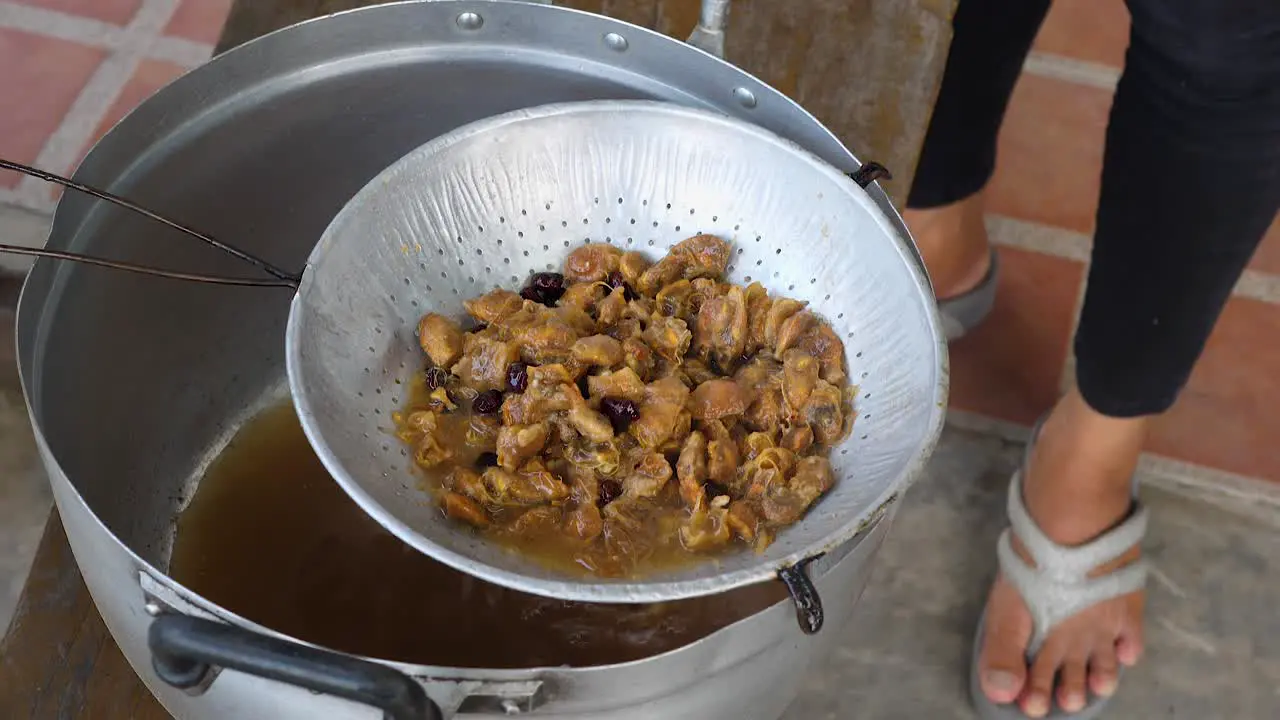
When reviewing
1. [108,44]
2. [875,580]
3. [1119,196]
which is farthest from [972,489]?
[108,44]

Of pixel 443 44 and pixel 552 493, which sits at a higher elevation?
pixel 443 44

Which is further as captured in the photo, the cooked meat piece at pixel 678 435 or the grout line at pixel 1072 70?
the grout line at pixel 1072 70

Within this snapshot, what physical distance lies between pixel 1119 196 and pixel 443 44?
50cm

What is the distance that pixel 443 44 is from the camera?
0.82 m

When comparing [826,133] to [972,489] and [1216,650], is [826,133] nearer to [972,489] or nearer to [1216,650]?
[972,489]

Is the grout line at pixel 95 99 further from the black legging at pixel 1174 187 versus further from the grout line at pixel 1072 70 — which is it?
the grout line at pixel 1072 70

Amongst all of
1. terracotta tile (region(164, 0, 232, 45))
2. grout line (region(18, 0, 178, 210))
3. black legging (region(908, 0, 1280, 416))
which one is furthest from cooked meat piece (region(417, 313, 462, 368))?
terracotta tile (region(164, 0, 232, 45))

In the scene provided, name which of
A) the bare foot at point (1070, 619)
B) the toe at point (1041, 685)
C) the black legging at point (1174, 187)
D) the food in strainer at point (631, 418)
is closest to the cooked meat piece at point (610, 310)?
the food in strainer at point (631, 418)

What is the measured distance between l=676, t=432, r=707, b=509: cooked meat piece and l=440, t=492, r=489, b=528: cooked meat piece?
0.11 meters

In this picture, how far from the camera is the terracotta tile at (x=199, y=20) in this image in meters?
1.51

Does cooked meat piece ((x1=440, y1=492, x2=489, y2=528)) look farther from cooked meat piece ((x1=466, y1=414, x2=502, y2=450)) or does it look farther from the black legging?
the black legging

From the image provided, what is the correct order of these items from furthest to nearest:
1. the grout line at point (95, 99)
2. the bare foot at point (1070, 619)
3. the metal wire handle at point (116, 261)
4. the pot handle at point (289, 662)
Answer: the grout line at point (95, 99), the bare foot at point (1070, 619), the metal wire handle at point (116, 261), the pot handle at point (289, 662)

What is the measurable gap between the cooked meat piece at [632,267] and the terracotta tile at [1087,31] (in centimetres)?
102

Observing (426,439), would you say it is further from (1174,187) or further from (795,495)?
(1174,187)
